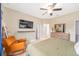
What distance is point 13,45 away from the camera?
184 cm

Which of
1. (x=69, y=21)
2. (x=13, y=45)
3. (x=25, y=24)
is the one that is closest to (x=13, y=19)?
(x=25, y=24)

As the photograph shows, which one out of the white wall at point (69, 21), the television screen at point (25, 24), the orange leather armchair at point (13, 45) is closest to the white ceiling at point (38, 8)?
the white wall at point (69, 21)

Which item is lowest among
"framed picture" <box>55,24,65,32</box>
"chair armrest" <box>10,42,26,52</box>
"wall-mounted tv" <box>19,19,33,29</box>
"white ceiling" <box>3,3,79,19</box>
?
"chair armrest" <box>10,42,26,52</box>

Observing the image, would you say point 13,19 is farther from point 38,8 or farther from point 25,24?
point 38,8

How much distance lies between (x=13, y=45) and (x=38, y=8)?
2.66 ft

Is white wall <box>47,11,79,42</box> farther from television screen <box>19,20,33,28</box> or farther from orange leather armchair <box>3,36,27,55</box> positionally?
orange leather armchair <box>3,36,27,55</box>

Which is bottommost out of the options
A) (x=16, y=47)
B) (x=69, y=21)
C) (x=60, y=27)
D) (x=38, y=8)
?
(x=16, y=47)

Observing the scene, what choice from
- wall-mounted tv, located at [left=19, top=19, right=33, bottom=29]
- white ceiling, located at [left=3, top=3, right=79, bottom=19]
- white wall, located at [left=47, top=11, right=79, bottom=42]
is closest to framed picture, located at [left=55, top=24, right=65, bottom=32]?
white wall, located at [left=47, top=11, right=79, bottom=42]

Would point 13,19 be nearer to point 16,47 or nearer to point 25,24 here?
point 25,24

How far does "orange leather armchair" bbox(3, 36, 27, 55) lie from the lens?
→ 1.83 m

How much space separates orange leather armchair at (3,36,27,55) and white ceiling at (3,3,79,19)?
0.54 meters

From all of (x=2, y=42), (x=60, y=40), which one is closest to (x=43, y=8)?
(x=60, y=40)

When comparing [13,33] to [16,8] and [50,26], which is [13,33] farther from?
[50,26]

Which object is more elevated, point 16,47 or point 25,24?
point 25,24
